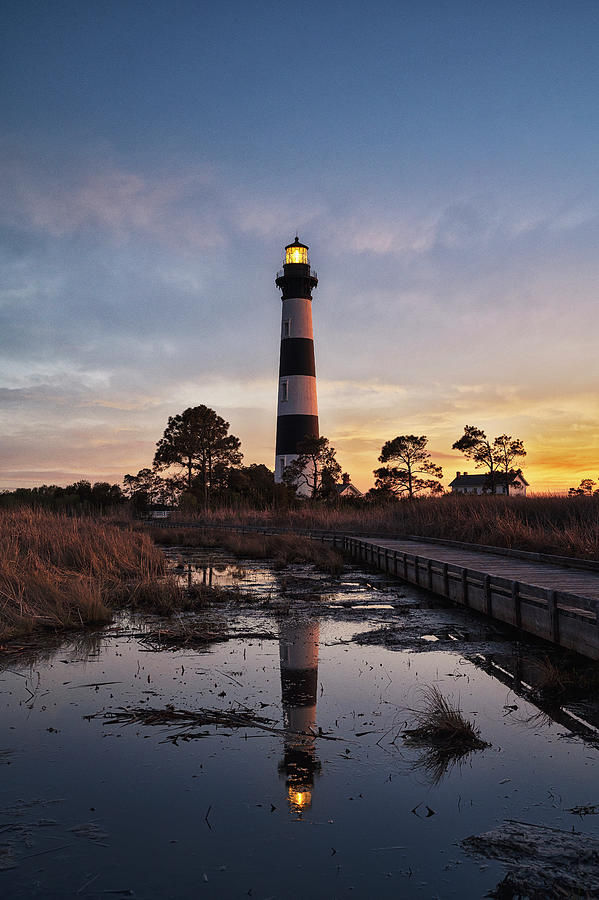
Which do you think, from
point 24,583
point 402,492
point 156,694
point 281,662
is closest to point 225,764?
point 156,694

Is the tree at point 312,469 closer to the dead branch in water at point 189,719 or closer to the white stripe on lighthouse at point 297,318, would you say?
the white stripe on lighthouse at point 297,318

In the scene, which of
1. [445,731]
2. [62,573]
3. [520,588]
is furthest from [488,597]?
[62,573]

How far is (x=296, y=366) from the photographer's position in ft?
151

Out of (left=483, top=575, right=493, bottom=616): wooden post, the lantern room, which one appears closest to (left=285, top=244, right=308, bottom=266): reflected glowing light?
the lantern room

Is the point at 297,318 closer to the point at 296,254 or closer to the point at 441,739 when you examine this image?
the point at 296,254

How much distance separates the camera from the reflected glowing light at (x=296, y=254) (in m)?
48.9

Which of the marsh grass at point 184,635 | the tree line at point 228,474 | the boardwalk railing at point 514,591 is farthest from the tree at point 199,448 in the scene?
the marsh grass at point 184,635

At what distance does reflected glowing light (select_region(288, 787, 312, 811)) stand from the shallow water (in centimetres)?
1

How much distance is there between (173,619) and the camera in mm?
12133

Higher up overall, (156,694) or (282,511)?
(282,511)

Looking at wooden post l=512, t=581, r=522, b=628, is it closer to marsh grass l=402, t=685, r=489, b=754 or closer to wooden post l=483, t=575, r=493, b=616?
wooden post l=483, t=575, r=493, b=616

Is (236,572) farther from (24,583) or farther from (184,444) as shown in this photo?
(184,444)

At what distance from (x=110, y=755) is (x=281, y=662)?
3520 mm

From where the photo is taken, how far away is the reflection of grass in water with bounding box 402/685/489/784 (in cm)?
563
